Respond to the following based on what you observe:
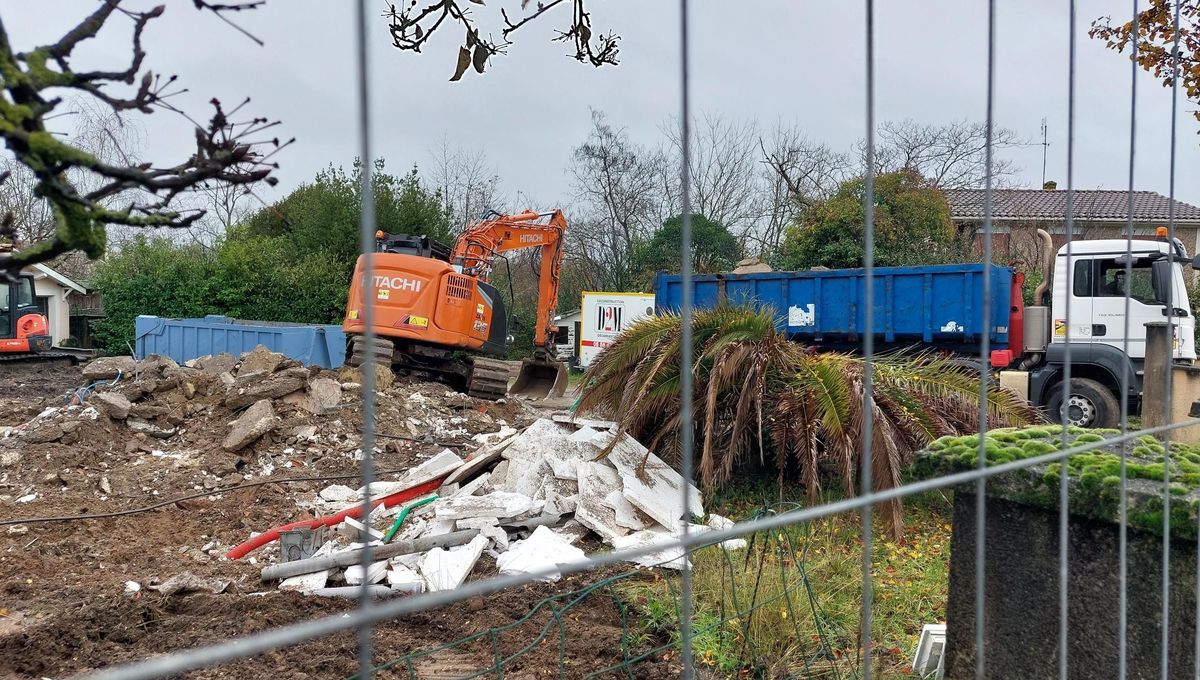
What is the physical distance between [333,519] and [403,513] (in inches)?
24.7

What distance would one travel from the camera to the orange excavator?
12469 mm

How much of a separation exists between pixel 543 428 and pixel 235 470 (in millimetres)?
3555

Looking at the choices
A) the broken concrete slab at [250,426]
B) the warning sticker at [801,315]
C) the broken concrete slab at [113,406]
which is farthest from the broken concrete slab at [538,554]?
the warning sticker at [801,315]

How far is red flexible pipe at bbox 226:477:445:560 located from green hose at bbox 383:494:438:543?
0.25 metres

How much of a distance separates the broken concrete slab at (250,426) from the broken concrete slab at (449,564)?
433 centimetres

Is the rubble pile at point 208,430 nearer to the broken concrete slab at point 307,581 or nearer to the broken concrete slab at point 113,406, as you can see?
the broken concrete slab at point 113,406

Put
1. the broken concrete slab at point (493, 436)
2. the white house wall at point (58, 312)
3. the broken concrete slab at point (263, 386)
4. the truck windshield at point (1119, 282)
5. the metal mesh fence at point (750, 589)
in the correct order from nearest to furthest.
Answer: the metal mesh fence at point (750, 589)
the broken concrete slab at point (493, 436)
the broken concrete slab at point (263, 386)
the truck windshield at point (1119, 282)
the white house wall at point (58, 312)

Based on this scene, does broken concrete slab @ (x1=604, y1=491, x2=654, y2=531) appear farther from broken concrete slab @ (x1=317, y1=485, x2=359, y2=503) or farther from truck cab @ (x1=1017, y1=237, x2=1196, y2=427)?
truck cab @ (x1=1017, y1=237, x2=1196, y2=427)

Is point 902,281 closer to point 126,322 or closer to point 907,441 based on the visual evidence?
point 907,441

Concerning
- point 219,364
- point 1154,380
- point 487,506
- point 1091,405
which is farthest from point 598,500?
point 219,364

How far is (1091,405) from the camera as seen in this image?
10258mm

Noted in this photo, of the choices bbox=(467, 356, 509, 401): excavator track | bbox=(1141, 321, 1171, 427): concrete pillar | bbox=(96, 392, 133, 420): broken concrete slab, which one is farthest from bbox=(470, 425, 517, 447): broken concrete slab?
bbox=(1141, 321, 1171, 427): concrete pillar

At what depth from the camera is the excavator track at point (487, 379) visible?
13352 mm

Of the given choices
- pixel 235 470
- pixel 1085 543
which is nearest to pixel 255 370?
pixel 235 470
